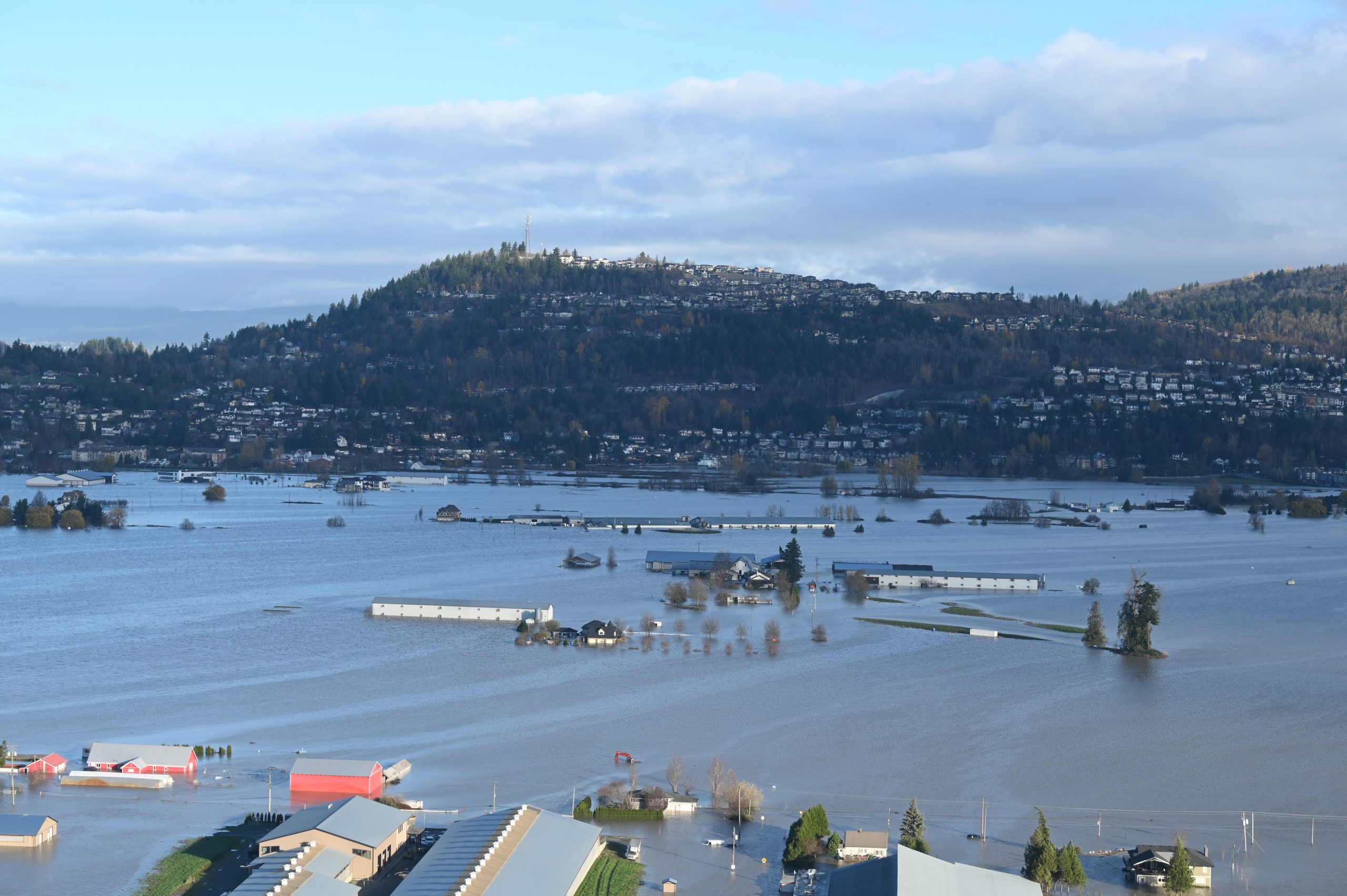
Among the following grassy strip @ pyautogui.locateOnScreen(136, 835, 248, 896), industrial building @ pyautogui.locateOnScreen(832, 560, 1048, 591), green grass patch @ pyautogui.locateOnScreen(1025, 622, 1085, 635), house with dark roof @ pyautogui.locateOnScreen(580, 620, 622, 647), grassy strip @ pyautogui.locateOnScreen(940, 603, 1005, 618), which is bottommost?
grassy strip @ pyautogui.locateOnScreen(136, 835, 248, 896)

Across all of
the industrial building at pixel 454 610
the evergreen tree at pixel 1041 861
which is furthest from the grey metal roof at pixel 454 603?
the evergreen tree at pixel 1041 861

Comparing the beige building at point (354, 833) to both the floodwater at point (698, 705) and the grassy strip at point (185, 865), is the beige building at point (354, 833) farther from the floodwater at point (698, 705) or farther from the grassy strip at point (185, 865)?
the floodwater at point (698, 705)

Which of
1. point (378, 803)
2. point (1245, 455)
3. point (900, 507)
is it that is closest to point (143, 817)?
point (378, 803)

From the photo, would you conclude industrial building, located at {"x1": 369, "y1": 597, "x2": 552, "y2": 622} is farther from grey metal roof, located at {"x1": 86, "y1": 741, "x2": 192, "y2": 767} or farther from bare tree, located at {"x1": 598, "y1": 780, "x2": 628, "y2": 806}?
bare tree, located at {"x1": 598, "y1": 780, "x2": 628, "y2": 806}

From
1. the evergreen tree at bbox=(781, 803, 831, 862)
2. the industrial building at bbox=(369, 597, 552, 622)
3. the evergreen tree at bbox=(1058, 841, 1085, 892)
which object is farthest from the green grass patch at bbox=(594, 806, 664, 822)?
the industrial building at bbox=(369, 597, 552, 622)

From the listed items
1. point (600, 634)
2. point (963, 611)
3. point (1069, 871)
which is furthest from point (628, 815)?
point (963, 611)

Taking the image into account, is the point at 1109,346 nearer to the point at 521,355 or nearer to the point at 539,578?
the point at 521,355
